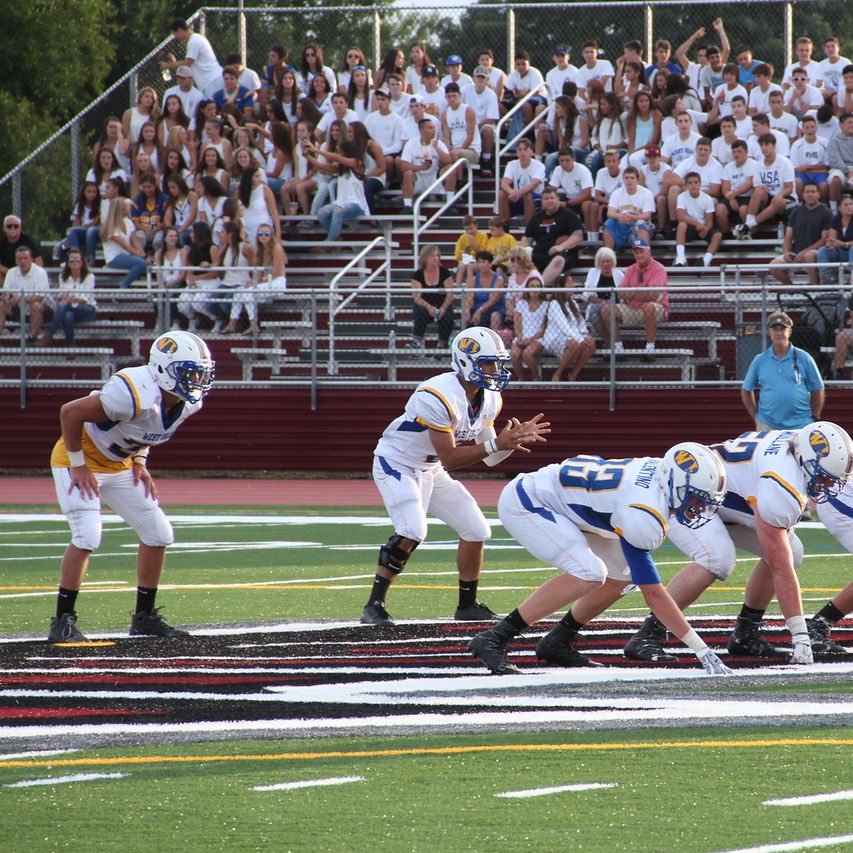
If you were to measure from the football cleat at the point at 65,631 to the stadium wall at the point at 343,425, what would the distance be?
10.7 metres

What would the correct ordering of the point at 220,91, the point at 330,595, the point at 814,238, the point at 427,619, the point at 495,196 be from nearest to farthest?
1. the point at 427,619
2. the point at 330,595
3. the point at 814,238
4. the point at 495,196
5. the point at 220,91

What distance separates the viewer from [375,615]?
9.55m

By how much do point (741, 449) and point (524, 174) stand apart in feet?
43.7

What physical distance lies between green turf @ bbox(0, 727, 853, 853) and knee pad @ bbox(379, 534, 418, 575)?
337cm

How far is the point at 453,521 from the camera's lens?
1009 cm

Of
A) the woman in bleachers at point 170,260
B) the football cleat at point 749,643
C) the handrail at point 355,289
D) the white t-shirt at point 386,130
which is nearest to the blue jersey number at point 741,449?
the football cleat at point 749,643

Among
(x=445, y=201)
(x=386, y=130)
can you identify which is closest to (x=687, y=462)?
(x=445, y=201)

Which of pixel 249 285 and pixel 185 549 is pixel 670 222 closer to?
pixel 249 285

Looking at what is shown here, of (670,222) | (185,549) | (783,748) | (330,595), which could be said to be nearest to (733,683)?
(783,748)

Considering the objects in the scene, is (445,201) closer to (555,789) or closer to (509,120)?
(509,120)

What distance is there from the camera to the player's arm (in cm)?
888

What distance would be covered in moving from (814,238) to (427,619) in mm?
10445

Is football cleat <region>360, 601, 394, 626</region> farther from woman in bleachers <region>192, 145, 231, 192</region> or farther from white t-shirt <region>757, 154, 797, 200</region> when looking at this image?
woman in bleachers <region>192, 145, 231, 192</region>

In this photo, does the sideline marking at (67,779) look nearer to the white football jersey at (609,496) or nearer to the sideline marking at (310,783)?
the sideline marking at (310,783)
